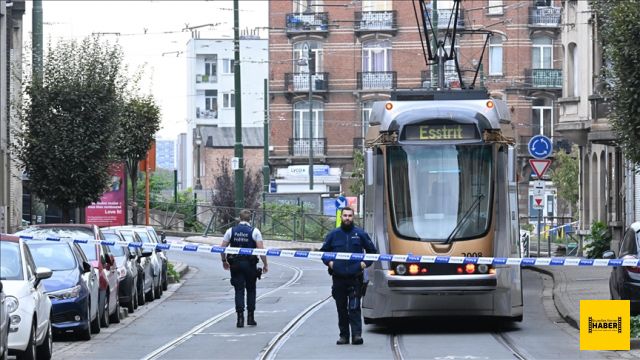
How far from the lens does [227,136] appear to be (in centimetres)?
10756

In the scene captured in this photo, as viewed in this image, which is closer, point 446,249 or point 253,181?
point 446,249

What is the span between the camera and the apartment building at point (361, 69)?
2869 inches

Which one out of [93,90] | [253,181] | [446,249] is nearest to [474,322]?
[446,249]

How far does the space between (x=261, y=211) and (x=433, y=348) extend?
40351 millimetres

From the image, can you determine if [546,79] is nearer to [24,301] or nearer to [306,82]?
[306,82]

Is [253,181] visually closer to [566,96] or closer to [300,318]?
[566,96]

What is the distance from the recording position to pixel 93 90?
32.3 meters

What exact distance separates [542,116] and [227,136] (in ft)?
124

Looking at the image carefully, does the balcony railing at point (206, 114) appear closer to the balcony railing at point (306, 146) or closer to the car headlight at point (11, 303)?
the balcony railing at point (306, 146)

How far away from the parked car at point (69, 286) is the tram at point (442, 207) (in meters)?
3.88

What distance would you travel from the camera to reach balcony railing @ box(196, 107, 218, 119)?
11156cm

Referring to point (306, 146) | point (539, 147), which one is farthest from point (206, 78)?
point (539, 147)

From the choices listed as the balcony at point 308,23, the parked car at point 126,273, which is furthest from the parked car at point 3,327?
the balcony at point 308,23

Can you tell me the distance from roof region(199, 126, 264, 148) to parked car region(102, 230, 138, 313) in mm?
78859
